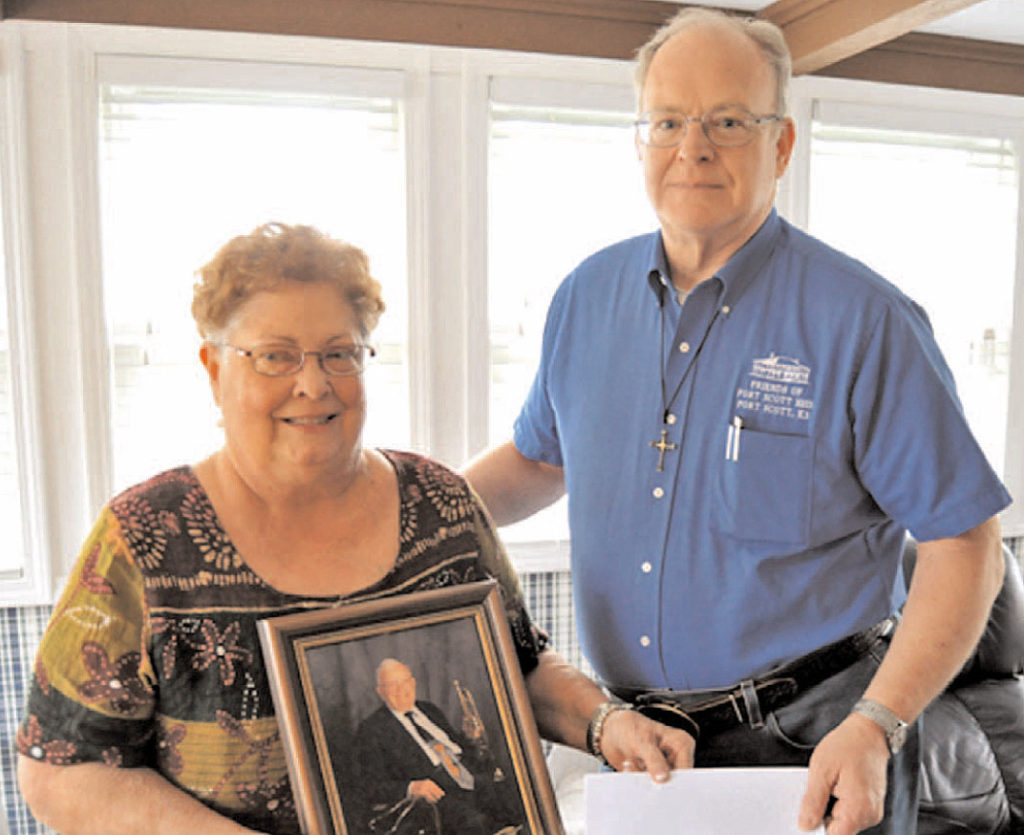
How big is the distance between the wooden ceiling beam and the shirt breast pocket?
5.28ft

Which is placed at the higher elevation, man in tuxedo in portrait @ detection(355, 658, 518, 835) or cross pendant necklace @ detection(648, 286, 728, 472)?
cross pendant necklace @ detection(648, 286, 728, 472)

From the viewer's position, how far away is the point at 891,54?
3.50m

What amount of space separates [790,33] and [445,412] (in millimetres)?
1686

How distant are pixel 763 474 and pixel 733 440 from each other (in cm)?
7

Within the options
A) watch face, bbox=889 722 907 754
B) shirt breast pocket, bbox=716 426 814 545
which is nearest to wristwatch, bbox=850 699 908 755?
watch face, bbox=889 722 907 754

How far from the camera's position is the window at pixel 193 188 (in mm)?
2867

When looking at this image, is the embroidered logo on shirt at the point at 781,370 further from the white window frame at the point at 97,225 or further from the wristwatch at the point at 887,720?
the white window frame at the point at 97,225

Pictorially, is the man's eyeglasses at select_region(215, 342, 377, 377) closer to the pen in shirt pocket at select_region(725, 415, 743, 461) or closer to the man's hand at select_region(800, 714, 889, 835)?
the pen in shirt pocket at select_region(725, 415, 743, 461)

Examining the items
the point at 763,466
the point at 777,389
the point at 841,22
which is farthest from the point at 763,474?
the point at 841,22

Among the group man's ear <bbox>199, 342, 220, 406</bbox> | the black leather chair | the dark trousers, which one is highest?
man's ear <bbox>199, 342, 220, 406</bbox>

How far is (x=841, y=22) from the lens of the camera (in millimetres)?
2795

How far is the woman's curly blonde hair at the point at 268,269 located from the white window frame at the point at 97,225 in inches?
78.2

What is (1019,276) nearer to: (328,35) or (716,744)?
(328,35)

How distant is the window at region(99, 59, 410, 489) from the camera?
287cm
